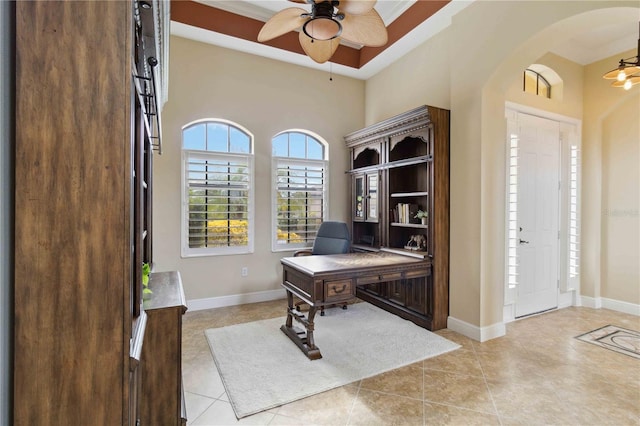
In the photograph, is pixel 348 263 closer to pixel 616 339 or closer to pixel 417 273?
pixel 417 273

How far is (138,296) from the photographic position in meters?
1.36

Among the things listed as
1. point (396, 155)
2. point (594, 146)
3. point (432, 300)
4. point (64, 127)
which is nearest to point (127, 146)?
point (64, 127)

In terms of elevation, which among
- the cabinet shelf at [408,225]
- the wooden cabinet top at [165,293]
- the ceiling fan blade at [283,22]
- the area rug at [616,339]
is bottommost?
the area rug at [616,339]

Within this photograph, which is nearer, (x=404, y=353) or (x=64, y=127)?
(x=64, y=127)

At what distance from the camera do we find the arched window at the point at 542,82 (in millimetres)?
4020

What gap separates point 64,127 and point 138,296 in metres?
0.74

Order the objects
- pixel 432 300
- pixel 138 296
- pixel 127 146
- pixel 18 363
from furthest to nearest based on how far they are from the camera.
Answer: pixel 432 300, pixel 138 296, pixel 127 146, pixel 18 363

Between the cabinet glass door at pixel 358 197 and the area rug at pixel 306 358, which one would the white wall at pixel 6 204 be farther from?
the cabinet glass door at pixel 358 197

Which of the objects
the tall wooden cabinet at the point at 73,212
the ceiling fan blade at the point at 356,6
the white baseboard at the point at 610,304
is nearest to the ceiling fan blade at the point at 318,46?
the ceiling fan blade at the point at 356,6

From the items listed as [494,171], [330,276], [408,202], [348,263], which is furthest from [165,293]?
[408,202]

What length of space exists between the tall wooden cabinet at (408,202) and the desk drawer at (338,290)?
701 mm

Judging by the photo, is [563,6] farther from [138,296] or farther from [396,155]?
[138,296]

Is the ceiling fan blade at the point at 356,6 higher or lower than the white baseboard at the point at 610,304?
higher

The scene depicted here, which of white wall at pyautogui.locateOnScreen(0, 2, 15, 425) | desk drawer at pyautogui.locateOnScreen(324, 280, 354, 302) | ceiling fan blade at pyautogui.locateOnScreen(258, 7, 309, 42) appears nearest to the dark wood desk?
desk drawer at pyautogui.locateOnScreen(324, 280, 354, 302)
